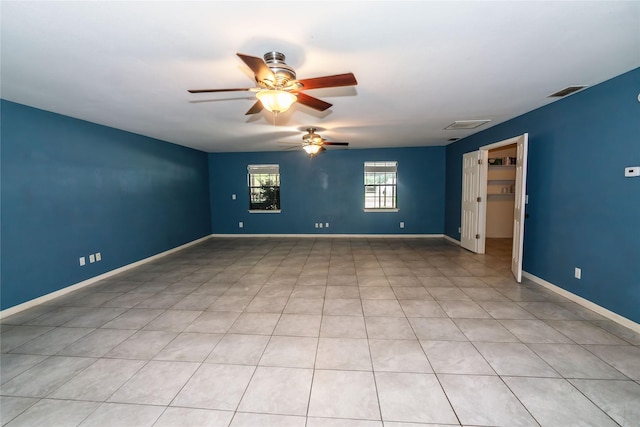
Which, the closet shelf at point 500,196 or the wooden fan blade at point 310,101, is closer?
the wooden fan blade at point 310,101

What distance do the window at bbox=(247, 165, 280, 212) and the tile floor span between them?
3.82 meters

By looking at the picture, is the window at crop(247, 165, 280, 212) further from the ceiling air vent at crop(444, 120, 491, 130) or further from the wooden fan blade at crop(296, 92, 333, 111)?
the wooden fan blade at crop(296, 92, 333, 111)

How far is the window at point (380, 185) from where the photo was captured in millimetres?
7109

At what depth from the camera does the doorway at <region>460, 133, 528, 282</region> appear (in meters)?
3.73

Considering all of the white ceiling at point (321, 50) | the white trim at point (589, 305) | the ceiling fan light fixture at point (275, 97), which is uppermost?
the white ceiling at point (321, 50)

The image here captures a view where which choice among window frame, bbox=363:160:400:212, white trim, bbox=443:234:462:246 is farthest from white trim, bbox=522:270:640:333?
window frame, bbox=363:160:400:212

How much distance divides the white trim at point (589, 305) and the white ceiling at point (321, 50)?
2.35 meters

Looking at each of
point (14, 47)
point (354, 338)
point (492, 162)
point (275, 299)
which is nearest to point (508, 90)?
point (354, 338)

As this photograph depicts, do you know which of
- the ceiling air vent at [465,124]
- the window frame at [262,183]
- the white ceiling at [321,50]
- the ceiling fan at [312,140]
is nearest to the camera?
the white ceiling at [321,50]

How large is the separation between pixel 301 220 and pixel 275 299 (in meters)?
4.23

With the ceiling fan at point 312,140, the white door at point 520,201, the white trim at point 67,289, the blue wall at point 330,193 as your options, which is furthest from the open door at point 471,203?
the white trim at point 67,289

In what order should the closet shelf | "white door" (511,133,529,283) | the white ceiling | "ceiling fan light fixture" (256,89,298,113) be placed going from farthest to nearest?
the closet shelf < "white door" (511,133,529,283) < "ceiling fan light fixture" (256,89,298,113) < the white ceiling

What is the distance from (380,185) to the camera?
718 cm

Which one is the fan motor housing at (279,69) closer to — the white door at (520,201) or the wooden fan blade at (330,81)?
the wooden fan blade at (330,81)
